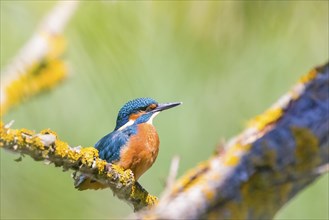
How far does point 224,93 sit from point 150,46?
13.3 inches

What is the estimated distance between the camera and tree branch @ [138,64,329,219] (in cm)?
152

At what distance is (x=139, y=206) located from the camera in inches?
85.5

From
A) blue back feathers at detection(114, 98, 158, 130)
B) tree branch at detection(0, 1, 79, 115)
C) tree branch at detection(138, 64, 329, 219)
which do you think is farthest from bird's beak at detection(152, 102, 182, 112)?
tree branch at detection(138, 64, 329, 219)

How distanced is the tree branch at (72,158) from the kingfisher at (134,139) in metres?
0.26

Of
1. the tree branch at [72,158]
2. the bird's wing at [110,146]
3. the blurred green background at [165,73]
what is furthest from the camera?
the bird's wing at [110,146]

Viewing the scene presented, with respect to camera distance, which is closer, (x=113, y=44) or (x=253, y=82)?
(x=113, y=44)

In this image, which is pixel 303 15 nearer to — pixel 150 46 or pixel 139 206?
pixel 150 46

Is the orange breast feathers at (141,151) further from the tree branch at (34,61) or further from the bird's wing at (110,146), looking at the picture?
the tree branch at (34,61)

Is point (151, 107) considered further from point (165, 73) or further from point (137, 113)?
point (165, 73)

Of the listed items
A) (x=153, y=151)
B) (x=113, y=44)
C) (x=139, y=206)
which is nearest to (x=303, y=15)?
(x=113, y=44)

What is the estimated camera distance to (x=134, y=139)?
2920 mm

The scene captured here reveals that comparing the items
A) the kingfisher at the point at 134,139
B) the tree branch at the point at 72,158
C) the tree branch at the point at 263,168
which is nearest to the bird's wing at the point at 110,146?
the kingfisher at the point at 134,139

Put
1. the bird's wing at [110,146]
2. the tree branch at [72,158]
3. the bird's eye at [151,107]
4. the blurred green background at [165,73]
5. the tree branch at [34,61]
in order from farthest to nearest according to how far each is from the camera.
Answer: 1. the bird's eye at [151,107]
2. the bird's wing at [110,146]
3. the tree branch at [34,61]
4. the blurred green background at [165,73]
5. the tree branch at [72,158]

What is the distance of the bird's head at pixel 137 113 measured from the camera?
3.11m
